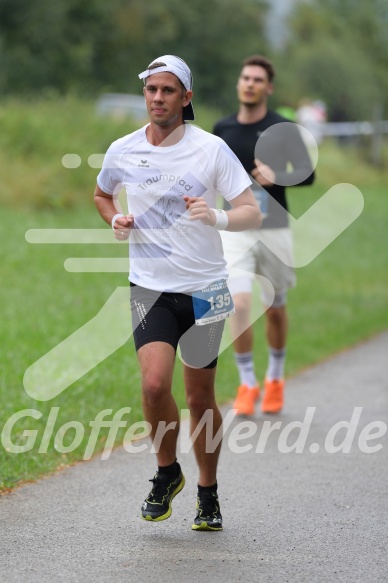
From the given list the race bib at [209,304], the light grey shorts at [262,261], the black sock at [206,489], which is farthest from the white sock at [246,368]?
the race bib at [209,304]

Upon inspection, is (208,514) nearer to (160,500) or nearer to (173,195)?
(160,500)

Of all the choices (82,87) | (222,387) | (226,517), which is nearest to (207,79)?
(82,87)

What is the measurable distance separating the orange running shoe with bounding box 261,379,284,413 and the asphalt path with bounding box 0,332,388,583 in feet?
0.59

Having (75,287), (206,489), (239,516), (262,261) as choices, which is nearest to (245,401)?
(262,261)

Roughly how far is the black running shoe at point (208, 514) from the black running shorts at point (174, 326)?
0.64m

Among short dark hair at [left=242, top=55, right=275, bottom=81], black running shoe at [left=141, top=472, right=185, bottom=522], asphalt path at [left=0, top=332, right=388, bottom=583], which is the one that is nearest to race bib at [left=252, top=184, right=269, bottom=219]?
short dark hair at [left=242, top=55, right=275, bottom=81]

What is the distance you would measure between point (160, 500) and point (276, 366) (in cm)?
364

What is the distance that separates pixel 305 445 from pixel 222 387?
2236 mm

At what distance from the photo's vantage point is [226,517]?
613 centimetres

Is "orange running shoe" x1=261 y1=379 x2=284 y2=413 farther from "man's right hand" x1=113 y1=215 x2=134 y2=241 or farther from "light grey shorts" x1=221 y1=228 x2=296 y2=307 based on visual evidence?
"man's right hand" x1=113 y1=215 x2=134 y2=241

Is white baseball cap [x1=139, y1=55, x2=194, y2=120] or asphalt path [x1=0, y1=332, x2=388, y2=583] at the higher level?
white baseball cap [x1=139, y1=55, x2=194, y2=120]

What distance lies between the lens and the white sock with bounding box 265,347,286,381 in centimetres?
925

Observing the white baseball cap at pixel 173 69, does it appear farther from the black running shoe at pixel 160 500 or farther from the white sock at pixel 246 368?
the white sock at pixel 246 368

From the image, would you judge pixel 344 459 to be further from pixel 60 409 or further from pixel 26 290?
pixel 26 290
